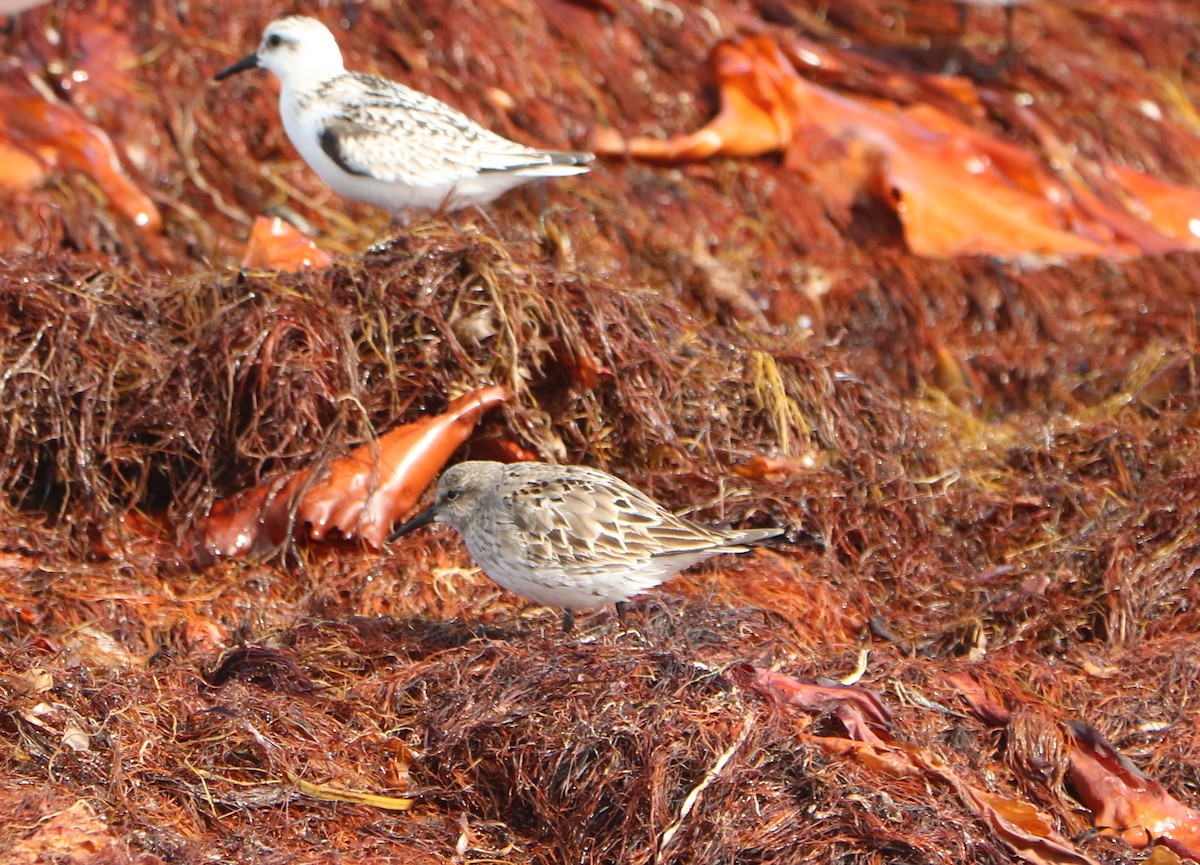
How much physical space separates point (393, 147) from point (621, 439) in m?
1.61

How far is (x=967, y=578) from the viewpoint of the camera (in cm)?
609

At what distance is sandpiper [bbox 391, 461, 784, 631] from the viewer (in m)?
5.18

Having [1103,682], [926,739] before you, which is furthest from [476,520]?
[1103,682]

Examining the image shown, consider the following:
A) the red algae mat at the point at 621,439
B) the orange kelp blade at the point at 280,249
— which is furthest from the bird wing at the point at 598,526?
the orange kelp blade at the point at 280,249

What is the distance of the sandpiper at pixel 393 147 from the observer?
697cm

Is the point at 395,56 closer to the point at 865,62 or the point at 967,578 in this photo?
the point at 865,62

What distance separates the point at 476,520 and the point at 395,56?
4208 millimetres

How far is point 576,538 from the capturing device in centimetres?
520

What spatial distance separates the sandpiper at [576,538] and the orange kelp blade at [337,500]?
1.72ft

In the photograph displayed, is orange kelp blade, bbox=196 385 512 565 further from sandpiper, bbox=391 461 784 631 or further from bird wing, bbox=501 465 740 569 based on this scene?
bird wing, bbox=501 465 740 569

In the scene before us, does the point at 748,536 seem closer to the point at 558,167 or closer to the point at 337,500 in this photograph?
the point at 337,500

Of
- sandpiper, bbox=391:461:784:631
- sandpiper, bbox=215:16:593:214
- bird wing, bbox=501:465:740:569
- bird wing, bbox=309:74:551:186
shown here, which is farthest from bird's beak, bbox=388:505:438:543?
bird wing, bbox=309:74:551:186

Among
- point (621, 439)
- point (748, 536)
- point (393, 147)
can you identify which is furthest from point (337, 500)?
point (393, 147)

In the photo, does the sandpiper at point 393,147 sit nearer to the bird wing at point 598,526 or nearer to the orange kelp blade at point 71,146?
the orange kelp blade at point 71,146
